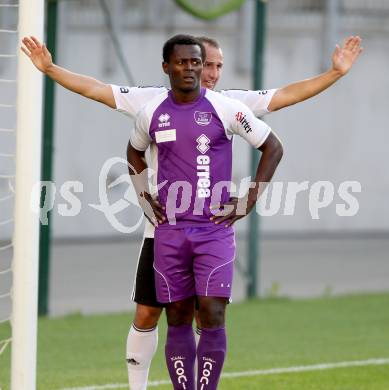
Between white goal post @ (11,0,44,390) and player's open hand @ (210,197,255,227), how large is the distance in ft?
2.98

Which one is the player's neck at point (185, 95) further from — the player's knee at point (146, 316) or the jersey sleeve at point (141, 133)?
the player's knee at point (146, 316)

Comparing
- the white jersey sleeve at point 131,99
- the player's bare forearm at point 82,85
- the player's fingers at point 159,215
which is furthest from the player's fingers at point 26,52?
the player's fingers at point 159,215

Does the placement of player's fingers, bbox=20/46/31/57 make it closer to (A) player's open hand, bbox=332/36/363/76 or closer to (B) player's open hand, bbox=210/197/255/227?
(B) player's open hand, bbox=210/197/255/227

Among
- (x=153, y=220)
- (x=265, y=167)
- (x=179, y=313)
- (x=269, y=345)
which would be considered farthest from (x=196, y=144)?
(x=269, y=345)

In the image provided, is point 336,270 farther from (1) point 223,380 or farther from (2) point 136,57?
(1) point 223,380

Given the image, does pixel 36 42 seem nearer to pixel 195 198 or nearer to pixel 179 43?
pixel 179 43

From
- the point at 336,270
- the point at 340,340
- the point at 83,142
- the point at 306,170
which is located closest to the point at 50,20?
the point at 340,340

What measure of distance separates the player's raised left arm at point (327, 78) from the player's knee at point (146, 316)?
4.16 ft

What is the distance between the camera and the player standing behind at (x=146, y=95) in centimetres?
604

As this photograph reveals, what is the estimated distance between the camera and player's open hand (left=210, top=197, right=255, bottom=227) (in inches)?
236

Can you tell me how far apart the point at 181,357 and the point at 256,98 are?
4.59 ft

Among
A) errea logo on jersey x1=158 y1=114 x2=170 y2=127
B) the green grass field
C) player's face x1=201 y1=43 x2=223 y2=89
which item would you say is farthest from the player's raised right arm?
the green grass field

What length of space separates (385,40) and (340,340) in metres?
11.8

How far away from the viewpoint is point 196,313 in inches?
254
